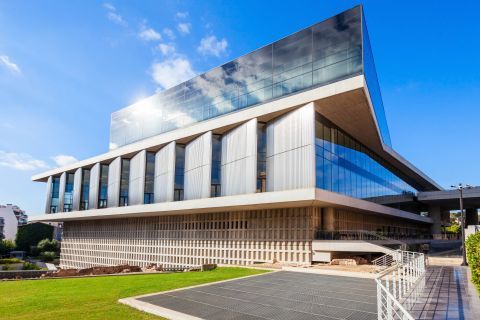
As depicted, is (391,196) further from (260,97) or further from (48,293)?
(48,293)

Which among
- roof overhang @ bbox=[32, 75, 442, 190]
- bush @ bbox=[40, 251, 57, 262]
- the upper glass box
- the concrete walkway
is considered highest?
the upper glass box

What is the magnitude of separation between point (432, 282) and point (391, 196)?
1209 inches

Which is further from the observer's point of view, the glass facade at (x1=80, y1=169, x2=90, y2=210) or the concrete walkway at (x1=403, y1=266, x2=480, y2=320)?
the glass facade at (x1=80, y1=169, x2=90, y2=210)

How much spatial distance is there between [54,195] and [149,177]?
24460mm

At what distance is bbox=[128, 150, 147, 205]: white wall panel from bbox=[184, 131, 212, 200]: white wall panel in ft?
23.9

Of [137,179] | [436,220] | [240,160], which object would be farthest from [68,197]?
[436,220]

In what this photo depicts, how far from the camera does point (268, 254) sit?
27.6 m

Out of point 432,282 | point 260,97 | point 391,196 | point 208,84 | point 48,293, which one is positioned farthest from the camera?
point 391,196

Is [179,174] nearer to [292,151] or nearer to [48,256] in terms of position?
[292,151]

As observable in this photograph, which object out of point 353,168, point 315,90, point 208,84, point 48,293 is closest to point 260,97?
point 315,90

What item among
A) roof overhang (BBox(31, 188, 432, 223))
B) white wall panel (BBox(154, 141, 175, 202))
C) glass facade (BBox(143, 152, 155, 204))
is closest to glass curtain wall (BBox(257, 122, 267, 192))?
roof overhang (BBox(31, 188, 432, 223))

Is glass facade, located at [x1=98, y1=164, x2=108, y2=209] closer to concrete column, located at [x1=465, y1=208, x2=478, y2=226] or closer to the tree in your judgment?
the tree

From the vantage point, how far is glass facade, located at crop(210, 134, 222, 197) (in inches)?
1203

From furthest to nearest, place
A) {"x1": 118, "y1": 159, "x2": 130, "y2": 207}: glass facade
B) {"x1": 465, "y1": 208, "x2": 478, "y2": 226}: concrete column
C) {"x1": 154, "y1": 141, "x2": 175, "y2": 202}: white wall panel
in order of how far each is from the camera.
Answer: {"x1": 465, "y1": 208, "x2": 478, "y2": 226}: concrete column < {"x1": 118, "y1": 159, "x2": 130, "y2": 207}: glass facade < {"x1": 154, "y1": 141, "x2": 175, "y2": 202}: white wall panel
